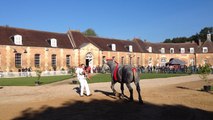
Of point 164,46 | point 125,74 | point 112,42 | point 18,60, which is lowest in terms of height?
point 125,74

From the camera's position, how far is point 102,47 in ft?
165

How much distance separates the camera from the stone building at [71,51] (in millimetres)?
38188

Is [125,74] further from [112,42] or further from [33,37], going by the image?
[112,42]

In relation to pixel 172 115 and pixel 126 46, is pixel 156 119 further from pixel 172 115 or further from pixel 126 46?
pixel 126 46

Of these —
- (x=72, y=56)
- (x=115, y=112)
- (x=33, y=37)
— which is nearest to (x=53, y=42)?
(x=33, y=37)

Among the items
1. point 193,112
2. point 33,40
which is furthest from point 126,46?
point 193,112

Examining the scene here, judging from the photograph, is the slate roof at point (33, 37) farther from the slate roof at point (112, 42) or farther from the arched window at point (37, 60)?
the slate roof at point (112, 42)

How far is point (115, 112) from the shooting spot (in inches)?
356

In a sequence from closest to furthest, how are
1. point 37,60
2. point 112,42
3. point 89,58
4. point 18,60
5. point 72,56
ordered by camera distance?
point 18,60, point 37,60, point 72,56, point 89,58, point 112,42

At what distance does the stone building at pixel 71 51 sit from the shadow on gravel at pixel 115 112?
1140 inches

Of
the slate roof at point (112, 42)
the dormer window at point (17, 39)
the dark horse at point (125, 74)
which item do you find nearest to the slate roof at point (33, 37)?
the dormer window at point (17, 39)

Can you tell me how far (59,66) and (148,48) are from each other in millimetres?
24841

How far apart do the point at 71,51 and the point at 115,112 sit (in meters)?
36.4

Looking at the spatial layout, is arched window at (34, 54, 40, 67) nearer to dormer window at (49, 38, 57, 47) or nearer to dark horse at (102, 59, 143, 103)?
dormer window at (49, 38, 57, 47)
